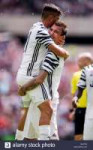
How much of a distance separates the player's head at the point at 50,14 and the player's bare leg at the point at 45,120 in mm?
776

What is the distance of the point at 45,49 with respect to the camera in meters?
7.63

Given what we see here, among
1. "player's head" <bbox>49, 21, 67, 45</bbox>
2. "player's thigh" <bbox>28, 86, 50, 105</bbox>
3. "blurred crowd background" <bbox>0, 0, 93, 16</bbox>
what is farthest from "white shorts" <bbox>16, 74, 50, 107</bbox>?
"blurred crowd background" <bbox>0, 0, 93, 16</bbox>

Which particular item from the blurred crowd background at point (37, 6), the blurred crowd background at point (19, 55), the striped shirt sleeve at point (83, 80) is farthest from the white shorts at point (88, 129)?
the blurred crowd background at point (37, 6)

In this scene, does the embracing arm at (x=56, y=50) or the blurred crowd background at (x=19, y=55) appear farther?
the blurred crowd background at (x=19, y=55)

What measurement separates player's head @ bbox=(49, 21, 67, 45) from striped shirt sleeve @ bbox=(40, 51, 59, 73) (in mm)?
198

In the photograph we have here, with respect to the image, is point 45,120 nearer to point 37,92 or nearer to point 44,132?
point 44,132

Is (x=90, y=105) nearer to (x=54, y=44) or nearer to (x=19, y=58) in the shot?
(x=54, y=44)

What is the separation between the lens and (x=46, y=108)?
24.8 ft

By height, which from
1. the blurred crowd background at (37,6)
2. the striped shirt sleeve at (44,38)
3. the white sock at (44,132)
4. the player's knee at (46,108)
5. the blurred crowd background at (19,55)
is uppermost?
the blurred crowd background at (37,6)

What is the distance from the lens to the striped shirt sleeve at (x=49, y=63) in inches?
296

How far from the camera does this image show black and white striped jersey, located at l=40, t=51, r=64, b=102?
753 cm

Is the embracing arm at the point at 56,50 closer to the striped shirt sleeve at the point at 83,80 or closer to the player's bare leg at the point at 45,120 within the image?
the player's bare leg at the point at 45,120

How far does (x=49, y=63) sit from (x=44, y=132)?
25.1 inches

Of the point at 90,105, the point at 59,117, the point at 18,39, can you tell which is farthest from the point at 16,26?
the point at 90,105
